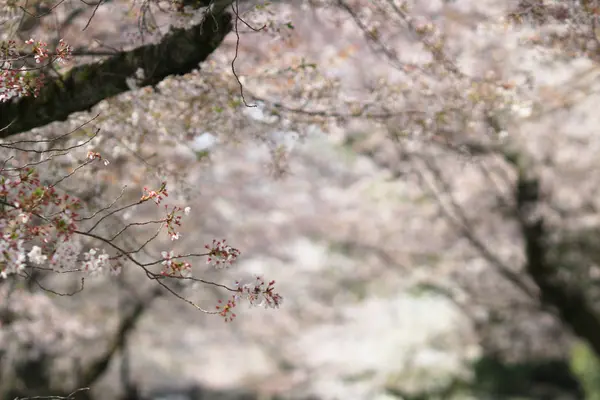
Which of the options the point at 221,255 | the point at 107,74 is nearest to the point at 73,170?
the point at 107,74

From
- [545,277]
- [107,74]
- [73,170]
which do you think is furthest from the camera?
[545,277]

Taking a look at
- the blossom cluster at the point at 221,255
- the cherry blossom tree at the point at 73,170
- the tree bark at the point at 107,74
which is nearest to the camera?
the cherry blossom tree at the point at 73,170

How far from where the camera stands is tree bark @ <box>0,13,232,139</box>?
146 inches

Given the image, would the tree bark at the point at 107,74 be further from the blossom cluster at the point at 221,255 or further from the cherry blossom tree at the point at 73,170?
the blossom cluster at the point at 221,255

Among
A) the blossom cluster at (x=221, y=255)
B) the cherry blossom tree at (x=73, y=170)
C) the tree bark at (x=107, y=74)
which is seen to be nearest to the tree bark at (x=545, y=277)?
the cherry blossom tree at (x=73, y=170)

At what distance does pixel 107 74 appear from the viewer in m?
3.73

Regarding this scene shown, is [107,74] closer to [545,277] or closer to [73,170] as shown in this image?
[73,170]

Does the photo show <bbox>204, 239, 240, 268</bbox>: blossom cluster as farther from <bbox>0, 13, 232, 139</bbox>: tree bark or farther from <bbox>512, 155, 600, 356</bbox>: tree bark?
<bbox>512, 155, 600, 356</bbox>: tree bark

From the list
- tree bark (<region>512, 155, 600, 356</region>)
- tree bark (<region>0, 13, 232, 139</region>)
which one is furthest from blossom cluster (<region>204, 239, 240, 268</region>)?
tree bark (<region>512, 155, 600, 356</region>)

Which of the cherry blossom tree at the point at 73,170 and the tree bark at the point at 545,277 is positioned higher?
the tree bark at the point at 545,277

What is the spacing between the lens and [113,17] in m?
7.02

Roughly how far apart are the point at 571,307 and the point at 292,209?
7.92m

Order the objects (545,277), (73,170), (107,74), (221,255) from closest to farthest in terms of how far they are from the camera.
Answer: (221,255), (107,74), (73,170), (545,277)

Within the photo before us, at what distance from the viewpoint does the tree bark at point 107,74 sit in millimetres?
3701
